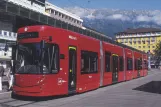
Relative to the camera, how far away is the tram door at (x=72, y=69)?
50.1 ft

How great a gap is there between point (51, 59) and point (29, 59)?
3.00 ft

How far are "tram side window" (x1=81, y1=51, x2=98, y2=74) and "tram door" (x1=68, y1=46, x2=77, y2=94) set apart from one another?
109 centimetres

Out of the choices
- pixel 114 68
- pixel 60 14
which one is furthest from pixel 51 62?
pixel 60 14

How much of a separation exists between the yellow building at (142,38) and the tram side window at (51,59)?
15129 cm

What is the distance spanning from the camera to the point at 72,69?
1552 centimetres

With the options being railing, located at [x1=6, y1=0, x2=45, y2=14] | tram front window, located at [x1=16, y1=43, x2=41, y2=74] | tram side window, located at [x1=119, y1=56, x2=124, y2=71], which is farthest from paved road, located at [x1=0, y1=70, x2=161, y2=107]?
railing, located at [x1=6, y1=0, x2=45, y2=14]

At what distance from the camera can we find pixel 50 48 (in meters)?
13.6

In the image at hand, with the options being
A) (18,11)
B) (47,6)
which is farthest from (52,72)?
Answer: (47,6)

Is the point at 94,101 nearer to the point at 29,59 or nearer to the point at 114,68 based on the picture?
the point at 29,59

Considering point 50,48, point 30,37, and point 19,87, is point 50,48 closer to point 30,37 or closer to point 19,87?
point 30,37

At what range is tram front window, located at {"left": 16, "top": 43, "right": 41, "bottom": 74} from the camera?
13297 millimetres

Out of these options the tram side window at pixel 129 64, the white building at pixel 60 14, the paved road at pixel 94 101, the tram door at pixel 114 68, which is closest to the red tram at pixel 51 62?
the paved road at pixel 94 101

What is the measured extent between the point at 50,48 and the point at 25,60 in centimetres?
117

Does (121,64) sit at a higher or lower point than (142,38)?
lower
